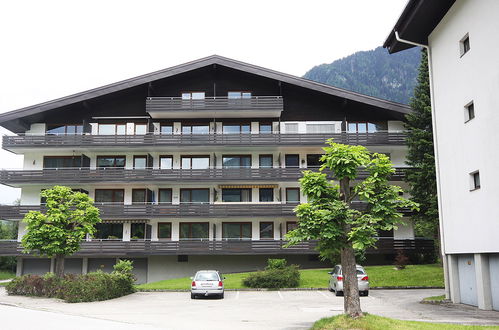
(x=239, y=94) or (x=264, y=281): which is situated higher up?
(x=239, y=94)

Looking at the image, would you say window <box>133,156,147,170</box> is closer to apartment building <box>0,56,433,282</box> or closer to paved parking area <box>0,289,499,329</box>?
apartment building <box>0,56,433,282</box>

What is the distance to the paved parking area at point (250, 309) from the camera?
17172 millimetres

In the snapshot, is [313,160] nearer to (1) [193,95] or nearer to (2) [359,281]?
(1) [193,95]

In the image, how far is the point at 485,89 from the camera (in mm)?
18891

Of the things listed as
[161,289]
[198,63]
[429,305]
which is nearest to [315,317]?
[429,305]

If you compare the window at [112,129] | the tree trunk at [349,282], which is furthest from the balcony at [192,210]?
the tree trunk at [349,282]

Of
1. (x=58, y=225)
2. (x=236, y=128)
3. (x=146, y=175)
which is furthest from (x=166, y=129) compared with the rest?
(x=58, y=225)

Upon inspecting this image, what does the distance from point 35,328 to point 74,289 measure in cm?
1029

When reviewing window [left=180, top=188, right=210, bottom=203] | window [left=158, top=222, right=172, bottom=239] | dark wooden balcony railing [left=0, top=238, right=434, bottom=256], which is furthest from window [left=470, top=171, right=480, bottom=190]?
window [left=158, top=222, right=172, bottom=239]

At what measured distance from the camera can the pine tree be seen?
32812mm

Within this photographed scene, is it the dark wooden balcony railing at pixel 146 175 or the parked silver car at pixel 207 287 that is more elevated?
the dark wooden balcony railing at pixel 146 175

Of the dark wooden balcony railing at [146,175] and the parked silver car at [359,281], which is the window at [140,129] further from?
the parked silver car at [359,281]

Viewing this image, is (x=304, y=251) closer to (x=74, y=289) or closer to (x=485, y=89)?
(x=74, y=289)

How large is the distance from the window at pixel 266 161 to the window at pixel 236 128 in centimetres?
255
